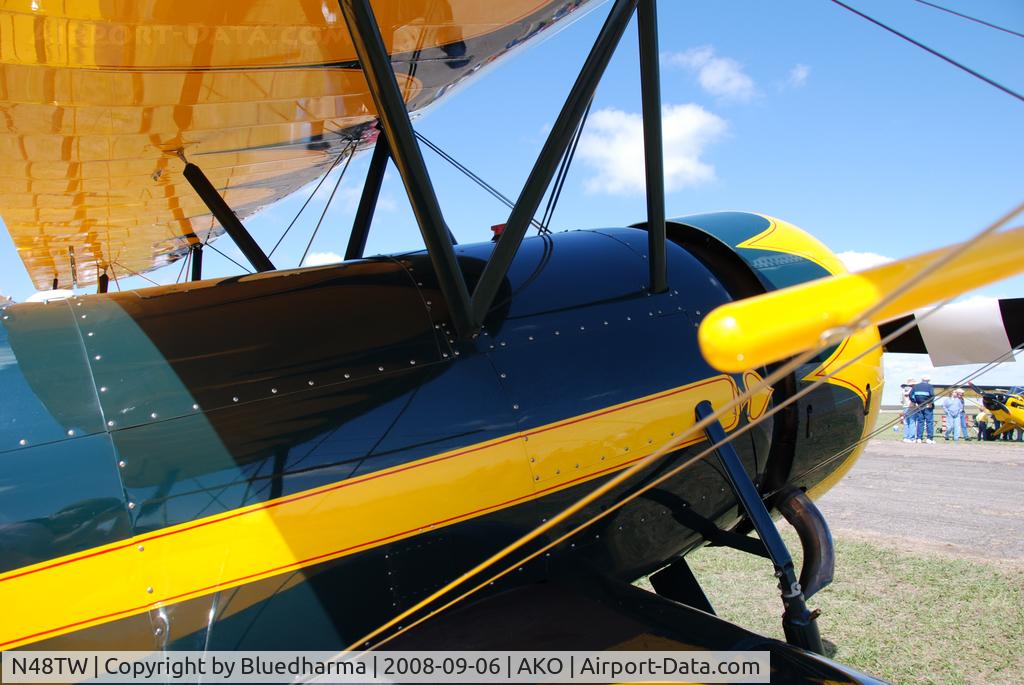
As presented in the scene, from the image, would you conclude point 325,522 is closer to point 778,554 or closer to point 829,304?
point 778,554

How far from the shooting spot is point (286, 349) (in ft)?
8.95

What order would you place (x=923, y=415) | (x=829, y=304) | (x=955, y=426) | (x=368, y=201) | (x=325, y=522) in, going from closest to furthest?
1. (x=829, y=304)
2. (x=325, y=522)
3. (x=368, y=201)
4. (x=923, y=415)
5. (x=955, y=426)

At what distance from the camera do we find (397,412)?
2711 millimetres

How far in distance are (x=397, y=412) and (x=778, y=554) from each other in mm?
1563

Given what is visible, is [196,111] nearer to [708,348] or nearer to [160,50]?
[160,50]

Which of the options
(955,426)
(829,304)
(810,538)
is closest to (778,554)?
(810,538)

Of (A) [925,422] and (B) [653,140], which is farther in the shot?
(A) [925,422]

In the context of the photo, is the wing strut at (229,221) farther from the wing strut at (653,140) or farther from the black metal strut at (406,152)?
the wing strut at (653,140)

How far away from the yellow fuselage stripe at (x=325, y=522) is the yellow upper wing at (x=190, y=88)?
1875 millimetres

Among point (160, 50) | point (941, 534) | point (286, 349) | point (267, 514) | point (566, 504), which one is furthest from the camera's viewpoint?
point (941, 534)

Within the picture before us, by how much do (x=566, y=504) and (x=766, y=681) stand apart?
904 millimetres

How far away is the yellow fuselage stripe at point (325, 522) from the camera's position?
2.25m

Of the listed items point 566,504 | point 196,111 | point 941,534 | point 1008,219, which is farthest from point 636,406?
point 941,534

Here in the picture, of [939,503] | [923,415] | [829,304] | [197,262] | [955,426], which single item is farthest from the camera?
[955,426]
